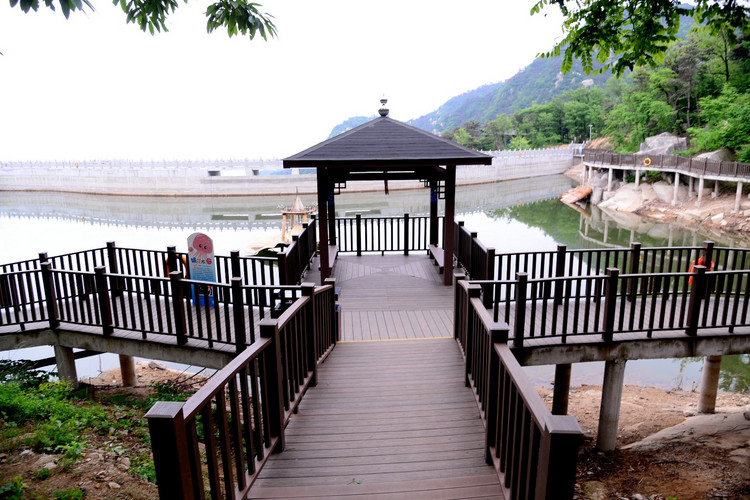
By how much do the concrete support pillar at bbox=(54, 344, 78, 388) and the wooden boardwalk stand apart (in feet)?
14.5

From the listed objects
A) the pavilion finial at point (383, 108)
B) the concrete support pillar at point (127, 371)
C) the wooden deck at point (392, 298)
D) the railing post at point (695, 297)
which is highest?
the pavilion finial at point (383, 108)

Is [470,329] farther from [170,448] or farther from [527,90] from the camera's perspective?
[527,90]

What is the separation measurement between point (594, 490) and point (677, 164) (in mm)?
28413

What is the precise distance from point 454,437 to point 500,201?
37466 mm

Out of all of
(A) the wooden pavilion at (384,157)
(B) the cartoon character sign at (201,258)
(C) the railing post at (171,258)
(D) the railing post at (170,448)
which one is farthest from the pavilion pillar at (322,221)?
(D) the railing post at (170,448)

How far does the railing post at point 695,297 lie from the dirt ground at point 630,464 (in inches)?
63.6

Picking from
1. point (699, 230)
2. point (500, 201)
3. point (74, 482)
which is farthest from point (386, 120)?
point (500, 201)

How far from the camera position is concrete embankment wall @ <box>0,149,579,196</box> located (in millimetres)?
42594

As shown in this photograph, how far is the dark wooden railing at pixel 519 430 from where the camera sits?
1.86 metres

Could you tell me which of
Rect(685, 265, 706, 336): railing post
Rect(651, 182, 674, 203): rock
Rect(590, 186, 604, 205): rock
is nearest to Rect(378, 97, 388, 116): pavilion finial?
Rect(685, 265, 706, 336): railing post

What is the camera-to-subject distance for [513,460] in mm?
2611

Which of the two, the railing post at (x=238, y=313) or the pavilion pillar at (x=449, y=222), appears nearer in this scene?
the railing post at (x=238, y=313)

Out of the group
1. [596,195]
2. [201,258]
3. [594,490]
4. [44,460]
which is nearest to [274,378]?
[44,460]

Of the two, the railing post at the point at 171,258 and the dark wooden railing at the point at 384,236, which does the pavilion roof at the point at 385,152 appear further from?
the railing post at the point at 171,258
